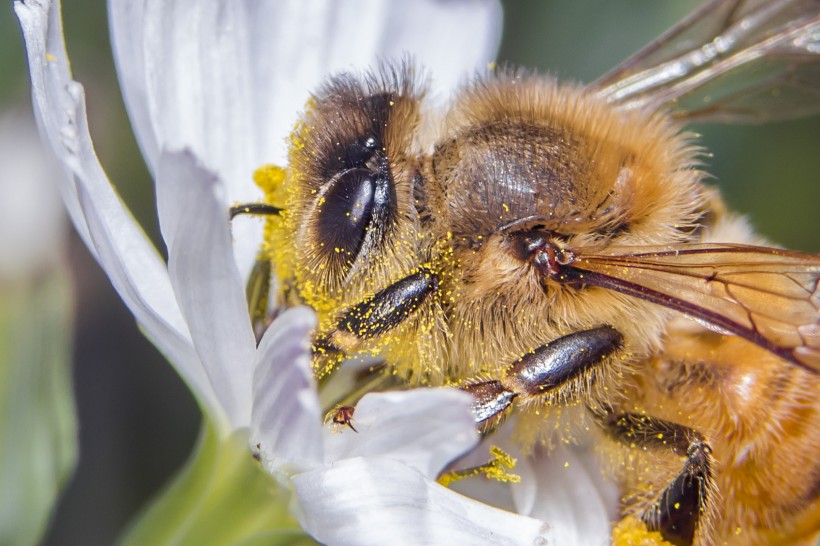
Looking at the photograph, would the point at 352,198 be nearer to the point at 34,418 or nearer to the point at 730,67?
the point at 34,418

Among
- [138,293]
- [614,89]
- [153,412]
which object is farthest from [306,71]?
[153,412]

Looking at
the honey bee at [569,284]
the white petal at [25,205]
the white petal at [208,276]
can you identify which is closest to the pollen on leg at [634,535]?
the honey bee at [569,284]

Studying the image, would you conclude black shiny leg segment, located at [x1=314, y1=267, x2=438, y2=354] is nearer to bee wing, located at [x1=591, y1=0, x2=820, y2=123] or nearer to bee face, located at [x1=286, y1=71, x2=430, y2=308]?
bee face, located at [x1=286, y1=71, x2=430, y2=308]

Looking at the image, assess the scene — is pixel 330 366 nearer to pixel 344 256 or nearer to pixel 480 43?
pixel 344 256

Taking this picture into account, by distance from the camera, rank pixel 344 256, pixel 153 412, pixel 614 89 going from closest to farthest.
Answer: pixel 344 256
pixel 614 89
pixel 153 412

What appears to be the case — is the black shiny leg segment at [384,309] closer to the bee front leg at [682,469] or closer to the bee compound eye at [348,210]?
the bee compound eye at [348,210]

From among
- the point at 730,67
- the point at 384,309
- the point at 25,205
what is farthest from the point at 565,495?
the point at 25,205
